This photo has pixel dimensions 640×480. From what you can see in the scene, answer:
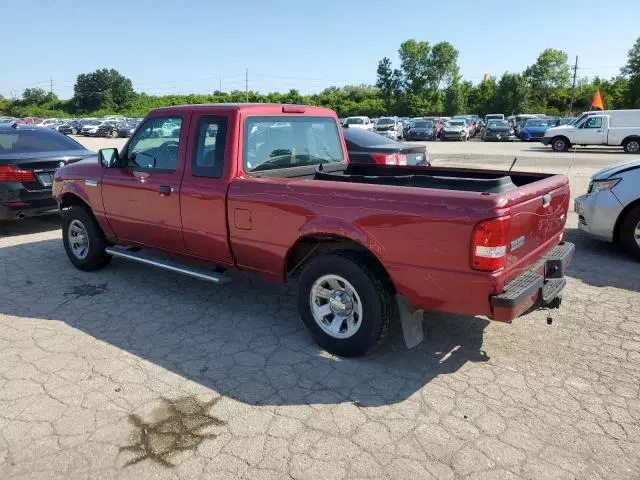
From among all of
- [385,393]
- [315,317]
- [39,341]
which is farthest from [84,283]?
[385,393]

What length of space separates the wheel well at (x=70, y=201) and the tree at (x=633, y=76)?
64.6 meters

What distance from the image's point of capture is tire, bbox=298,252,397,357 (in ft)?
11.7

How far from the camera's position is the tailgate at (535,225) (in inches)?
125

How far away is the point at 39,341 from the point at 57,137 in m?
5.80

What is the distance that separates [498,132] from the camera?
35156 mm

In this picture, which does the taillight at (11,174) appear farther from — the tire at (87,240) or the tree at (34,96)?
the tree at (34,96)

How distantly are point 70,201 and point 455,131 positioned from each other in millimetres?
33023

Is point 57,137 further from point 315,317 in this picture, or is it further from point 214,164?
point 315,317

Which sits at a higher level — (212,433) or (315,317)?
(315,317)

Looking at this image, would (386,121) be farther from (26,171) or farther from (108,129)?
(26,171)

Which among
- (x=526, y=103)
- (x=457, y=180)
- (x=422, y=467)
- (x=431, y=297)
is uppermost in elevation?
(x=526, y=103)

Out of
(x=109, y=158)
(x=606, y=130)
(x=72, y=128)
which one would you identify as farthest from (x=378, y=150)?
(x=72, y=128)

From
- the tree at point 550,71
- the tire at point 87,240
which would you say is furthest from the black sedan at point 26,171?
the tree at point 550,71

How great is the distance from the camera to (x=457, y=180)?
14.1 ft
